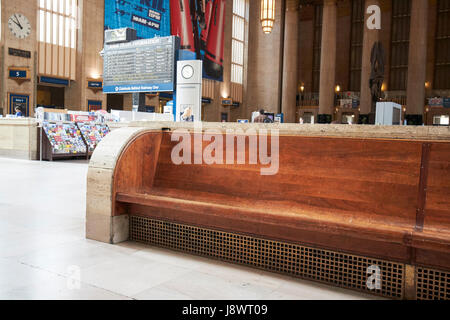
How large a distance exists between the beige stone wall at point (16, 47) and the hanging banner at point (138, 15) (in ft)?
12.3

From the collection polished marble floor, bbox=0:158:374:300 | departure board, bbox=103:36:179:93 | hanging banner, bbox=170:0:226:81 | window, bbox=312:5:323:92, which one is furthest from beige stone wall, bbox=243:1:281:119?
polished marble floor, bbox=0:158:374:300

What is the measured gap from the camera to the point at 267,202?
114 inches

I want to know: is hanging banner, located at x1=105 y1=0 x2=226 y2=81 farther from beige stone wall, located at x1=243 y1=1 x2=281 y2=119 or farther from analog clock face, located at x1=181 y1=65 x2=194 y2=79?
analog clock face, located at x1=181 y1=65 x2=194 y2=79

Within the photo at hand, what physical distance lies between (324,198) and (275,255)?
0.51 m

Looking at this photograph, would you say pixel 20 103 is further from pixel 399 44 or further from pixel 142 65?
pixel 399 44

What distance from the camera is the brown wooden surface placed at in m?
2.24

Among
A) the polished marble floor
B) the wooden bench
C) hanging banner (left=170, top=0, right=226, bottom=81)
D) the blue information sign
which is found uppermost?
hanging banner (left=170, top=0, right=226, bottom=81)

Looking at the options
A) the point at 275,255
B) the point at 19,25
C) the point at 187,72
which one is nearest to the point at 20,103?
the point at 19,25

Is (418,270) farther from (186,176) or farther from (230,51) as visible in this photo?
(230,51)

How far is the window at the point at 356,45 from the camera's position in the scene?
2833 cm

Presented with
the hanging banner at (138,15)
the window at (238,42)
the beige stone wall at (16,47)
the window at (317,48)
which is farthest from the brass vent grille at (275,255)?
the window at (317,48)

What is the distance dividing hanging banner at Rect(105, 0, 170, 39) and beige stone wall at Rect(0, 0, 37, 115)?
3737 millimetres

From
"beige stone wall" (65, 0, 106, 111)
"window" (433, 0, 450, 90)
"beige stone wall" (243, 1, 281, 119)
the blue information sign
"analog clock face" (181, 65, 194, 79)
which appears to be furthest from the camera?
"beige stone wall" (243, 1, 281, 119)
